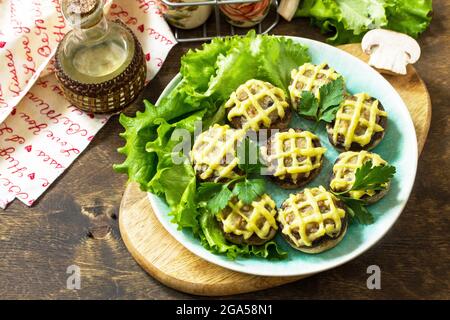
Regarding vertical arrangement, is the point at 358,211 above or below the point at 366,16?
below

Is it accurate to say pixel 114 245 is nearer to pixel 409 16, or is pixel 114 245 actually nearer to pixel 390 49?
pixel 390 49

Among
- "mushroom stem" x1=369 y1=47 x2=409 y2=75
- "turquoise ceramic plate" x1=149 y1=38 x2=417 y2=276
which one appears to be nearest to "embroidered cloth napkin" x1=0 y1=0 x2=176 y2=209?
"turquoise ceramic plate" x1=149 y1=38 x2=417 y2=276

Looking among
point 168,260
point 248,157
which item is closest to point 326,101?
point 248,157

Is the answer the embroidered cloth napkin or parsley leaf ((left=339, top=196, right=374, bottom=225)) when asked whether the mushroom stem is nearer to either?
parsley leaf ((left=339, top=196, right=374, bottom=225))

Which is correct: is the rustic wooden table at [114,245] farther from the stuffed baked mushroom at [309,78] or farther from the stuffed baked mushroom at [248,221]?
the stuffed baked mushroom at [309,78]

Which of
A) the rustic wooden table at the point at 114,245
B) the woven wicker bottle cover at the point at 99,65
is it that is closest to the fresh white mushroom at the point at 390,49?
the rustic wooden table at the point at 114,245
